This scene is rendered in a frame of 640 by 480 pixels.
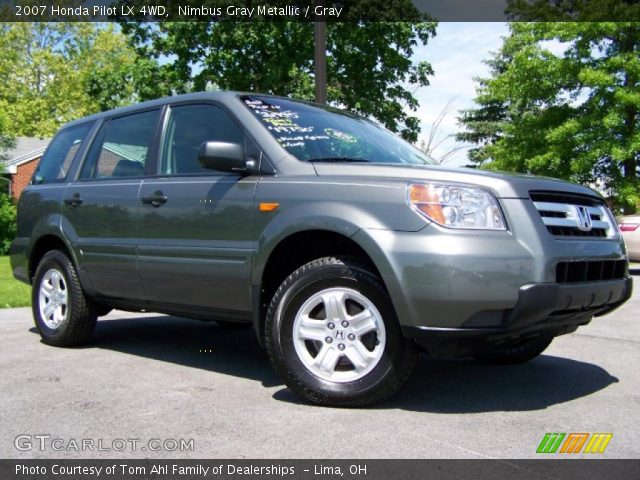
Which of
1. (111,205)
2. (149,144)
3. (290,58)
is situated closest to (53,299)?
(111,205)

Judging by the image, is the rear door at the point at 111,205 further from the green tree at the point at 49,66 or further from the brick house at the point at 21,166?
the green tree at the point at 49,66

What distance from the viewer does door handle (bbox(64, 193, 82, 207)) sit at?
18.2ft

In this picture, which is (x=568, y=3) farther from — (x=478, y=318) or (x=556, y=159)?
(x=478, y=318)

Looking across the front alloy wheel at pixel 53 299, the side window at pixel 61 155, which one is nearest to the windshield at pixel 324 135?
the side window at pixel 61 155

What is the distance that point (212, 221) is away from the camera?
14.4 ft

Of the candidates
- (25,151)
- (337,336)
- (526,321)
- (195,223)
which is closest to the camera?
(526,321)

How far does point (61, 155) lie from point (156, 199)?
190 centimetres

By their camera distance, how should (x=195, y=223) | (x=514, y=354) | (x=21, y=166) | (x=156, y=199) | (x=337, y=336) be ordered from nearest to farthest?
1. (x=337, y=336)
2. (x=195, y=223)
3. (x=156, y=199)
4. (x=514, y=354)
5. (x=21, y=166)

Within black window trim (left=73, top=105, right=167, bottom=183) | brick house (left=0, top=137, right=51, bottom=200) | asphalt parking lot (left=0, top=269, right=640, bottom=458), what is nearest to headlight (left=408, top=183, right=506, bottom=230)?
asphalt parking lot (left=0, top=269, right=640, bottom=458)

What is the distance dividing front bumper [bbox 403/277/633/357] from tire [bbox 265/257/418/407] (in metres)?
0.19

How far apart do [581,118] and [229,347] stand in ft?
63.8

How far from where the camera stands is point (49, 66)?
164ft

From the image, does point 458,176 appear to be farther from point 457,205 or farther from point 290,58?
point 290,58

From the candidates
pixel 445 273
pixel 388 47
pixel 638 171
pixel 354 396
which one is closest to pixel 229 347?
pixel 354 396
